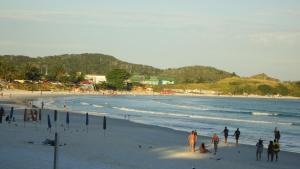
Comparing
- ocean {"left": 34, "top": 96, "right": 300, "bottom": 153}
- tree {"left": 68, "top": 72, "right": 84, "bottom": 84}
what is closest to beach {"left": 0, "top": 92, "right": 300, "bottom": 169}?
ocean {"left": 34, "top": 96, "right": 300, "bottom": 153}

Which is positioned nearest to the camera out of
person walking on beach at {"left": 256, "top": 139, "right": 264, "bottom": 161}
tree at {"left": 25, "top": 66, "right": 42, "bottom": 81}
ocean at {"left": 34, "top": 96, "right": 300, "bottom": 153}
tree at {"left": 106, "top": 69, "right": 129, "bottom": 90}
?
person walking on beach at {"left": 256, "top": 139, "right": 264, "bottom": 161}

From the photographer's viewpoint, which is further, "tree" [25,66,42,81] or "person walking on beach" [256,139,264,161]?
"tree" [25,66,42,81]

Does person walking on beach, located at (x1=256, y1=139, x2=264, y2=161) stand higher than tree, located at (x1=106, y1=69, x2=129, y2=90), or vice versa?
tree, located at (x1=106, y1=69, x2=129, y2=90)

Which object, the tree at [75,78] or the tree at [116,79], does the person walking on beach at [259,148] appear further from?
the tree at [116,79]

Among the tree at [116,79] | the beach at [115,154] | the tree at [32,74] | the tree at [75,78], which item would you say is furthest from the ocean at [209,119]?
the tree at [116,79]

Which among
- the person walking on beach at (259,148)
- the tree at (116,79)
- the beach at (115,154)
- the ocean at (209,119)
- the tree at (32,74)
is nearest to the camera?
the beach at (115,154)

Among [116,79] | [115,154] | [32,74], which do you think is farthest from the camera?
[116,79]

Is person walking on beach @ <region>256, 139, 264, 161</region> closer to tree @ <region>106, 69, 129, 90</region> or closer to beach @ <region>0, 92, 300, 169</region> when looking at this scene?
beach @ <region>0, 92, 300, 169</region>

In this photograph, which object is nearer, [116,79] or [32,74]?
[32,74]

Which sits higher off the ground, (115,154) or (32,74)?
(32,74)

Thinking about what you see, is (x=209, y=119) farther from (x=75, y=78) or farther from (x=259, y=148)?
(x=75, y=78)

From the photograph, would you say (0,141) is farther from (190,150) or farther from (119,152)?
(190,150)

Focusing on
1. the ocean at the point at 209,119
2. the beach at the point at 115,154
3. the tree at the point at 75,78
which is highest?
the tree at the point at 75,78

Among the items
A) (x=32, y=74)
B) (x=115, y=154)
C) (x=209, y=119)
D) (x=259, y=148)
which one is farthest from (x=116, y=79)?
(x=115, y=154)
